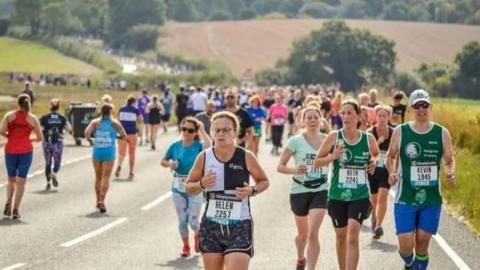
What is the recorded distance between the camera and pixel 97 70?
131250mm

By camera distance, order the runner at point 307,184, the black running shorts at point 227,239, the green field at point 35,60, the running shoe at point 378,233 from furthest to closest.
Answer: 1. the green field at point 35,60
2. the running shoe at point 378,233
3. the runner at point 307,184
4. the black running shorts at point 227,239

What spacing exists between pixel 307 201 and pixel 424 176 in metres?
1.81

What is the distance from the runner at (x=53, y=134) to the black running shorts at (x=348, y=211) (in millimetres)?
11617

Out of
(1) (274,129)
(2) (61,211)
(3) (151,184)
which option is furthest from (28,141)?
(1) (274,129)

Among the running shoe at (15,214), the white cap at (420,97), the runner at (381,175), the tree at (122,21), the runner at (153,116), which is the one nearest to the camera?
the white cap at (420,97)

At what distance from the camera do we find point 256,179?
9.71 m

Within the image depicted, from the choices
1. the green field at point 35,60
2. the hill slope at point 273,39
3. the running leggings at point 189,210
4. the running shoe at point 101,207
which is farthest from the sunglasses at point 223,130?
the green field at point 35,60

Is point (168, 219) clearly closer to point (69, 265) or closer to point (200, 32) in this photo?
point (69, 265)

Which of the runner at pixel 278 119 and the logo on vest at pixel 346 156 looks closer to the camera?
the logo on vest at pixel 346 156

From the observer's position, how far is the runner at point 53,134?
902 inches

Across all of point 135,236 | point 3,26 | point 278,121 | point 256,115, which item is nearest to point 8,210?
point 135,236

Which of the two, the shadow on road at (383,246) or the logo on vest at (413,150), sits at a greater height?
the logo on vest at (413,150)

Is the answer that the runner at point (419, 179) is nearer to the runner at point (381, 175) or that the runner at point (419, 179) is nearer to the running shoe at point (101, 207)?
the runner at point (381, 175)

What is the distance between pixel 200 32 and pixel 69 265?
133 m
